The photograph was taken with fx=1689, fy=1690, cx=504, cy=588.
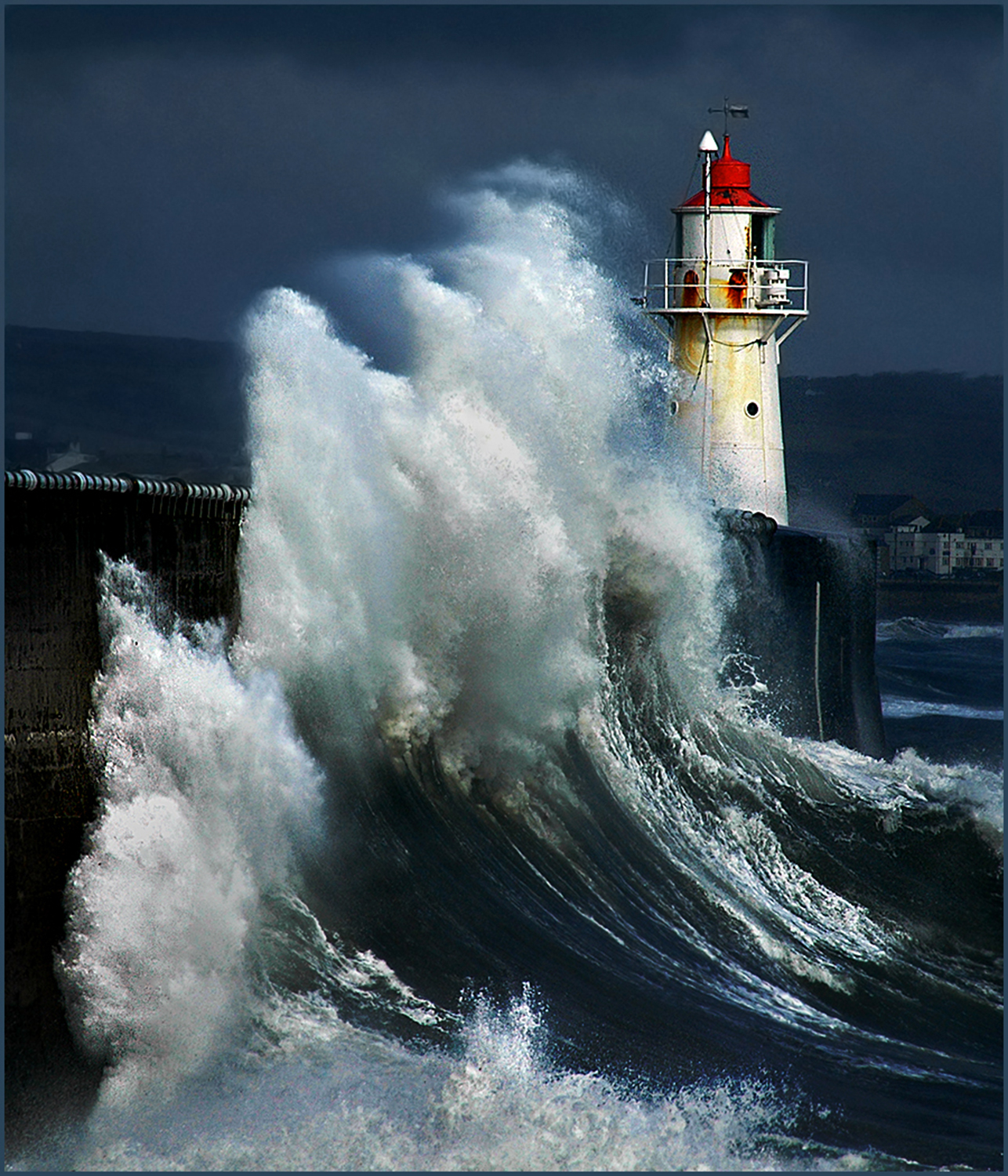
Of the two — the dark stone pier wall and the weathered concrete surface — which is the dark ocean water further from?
the dark stone pier wall

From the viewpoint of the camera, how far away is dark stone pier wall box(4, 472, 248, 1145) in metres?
7.51

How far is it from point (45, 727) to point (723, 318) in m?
12.0

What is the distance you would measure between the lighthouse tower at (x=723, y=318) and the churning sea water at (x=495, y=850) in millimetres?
2770

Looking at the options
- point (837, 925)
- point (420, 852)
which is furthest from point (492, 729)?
point (837, 925)

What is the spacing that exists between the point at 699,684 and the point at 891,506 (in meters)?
39.2

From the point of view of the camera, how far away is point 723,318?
18359 mm

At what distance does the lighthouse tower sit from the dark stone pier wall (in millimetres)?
10502

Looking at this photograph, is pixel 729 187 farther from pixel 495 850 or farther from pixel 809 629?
pixel 495 850

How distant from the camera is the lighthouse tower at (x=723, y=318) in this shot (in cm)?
1828

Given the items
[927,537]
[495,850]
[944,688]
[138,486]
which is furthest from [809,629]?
[927,537]

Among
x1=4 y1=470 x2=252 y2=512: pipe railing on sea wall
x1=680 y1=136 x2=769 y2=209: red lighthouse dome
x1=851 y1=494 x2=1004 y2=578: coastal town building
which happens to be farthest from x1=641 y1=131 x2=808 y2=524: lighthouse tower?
x1=851 y1=494 x2=1004 y2=578: coastal town building

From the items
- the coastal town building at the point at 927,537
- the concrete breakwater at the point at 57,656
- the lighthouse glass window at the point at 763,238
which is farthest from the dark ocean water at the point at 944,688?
the concrete breakwater at the point at 57,656

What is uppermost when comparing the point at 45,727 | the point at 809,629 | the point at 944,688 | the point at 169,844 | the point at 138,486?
the point at 138,486

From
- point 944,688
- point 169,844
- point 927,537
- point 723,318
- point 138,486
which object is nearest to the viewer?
point 169,844
